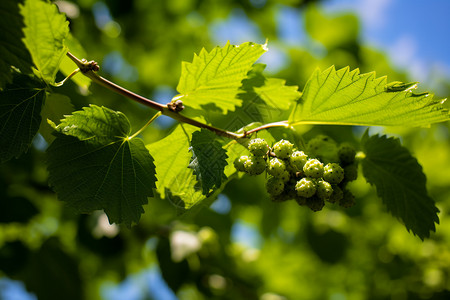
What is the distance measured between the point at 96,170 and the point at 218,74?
0.51 m

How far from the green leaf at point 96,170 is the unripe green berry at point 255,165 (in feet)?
1.00

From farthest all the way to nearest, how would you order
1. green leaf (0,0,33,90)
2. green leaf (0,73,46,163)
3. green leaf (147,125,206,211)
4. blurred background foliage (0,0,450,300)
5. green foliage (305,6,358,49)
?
green foliage (305,6,358,49) → blurred background foliage (0,0,450,300) → green leaf (147,125,206,211) → green leaf (0,73,46,163) → green leaf (0,0,33,90)

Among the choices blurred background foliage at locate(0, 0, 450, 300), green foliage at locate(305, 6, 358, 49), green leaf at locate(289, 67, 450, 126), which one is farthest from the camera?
green foliage at locate(305, 6, 358, 49)

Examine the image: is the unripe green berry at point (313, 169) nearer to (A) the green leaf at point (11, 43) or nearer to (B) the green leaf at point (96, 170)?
(B) the green leaf at point (96, 170)

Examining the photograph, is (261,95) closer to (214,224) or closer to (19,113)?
(19,113)

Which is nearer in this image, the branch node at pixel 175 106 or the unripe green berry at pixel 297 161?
the unripe green berry at pixel 297 161

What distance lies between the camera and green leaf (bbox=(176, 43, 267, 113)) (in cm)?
136

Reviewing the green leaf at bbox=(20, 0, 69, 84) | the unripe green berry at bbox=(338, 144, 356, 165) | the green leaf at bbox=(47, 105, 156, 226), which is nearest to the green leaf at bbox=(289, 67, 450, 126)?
the unripe green berry at bbox=(338, 144, 356, 165)

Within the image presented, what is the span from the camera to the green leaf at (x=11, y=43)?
1018mm

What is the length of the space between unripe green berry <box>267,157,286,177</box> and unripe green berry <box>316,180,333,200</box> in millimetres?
116

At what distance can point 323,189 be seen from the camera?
1.23 m

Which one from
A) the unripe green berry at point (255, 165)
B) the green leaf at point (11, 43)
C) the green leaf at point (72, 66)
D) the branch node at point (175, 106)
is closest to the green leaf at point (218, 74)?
the branch node at point (175, 106)

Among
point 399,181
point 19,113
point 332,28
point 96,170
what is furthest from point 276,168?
point 332,28

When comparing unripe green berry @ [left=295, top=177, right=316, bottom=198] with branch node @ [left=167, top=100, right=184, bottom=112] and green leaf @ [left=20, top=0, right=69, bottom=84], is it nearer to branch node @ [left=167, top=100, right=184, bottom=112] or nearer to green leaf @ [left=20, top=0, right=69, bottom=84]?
branch node @ [left=167, top=100, right=184, bottom=112]
